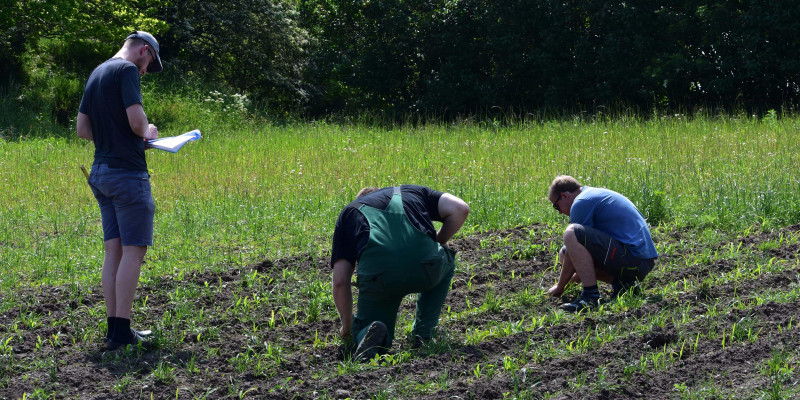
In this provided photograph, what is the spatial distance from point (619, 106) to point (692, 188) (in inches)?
455

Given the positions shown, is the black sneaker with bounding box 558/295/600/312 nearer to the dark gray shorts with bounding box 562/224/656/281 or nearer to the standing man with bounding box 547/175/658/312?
the standing man with bounding box 547/175/658/312

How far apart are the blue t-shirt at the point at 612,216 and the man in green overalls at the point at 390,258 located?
1420mm

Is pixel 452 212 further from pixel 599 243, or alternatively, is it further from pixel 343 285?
pixel 599 243

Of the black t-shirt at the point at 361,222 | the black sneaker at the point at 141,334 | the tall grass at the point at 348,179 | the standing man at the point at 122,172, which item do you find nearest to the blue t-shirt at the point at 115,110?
the standing man at the point at 122,172

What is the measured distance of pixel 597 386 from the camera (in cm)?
468

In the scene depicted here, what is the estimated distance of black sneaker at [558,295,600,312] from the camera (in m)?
6.27

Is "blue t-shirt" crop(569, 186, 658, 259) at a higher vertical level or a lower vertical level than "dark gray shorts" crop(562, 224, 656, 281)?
higher

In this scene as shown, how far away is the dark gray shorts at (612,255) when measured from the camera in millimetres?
6426

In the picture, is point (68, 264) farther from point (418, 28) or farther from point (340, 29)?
point (340, 29)

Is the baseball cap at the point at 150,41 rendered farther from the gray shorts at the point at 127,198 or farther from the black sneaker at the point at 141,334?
the black sneaker at the point at 141,334

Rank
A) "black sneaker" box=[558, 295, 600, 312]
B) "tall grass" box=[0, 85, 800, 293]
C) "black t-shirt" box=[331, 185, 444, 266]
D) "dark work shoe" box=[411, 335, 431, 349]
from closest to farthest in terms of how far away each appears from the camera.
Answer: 1. "black t-shirt" box=[331, 185, 444, 266]
2. "dark work shoe" box=[411, 335, 431, 349]
3. "black sneaker" box=[558, 295, 600, 312]
4. "tall grass" box=[0, 85, 800, 293]

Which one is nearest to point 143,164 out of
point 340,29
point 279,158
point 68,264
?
point 68,264

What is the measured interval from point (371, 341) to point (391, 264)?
0.50 metres

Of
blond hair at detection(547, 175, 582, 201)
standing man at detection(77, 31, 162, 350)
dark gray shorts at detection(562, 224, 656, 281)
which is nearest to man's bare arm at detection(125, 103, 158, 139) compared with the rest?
standing man at detection(77, 31, 162, 350)
